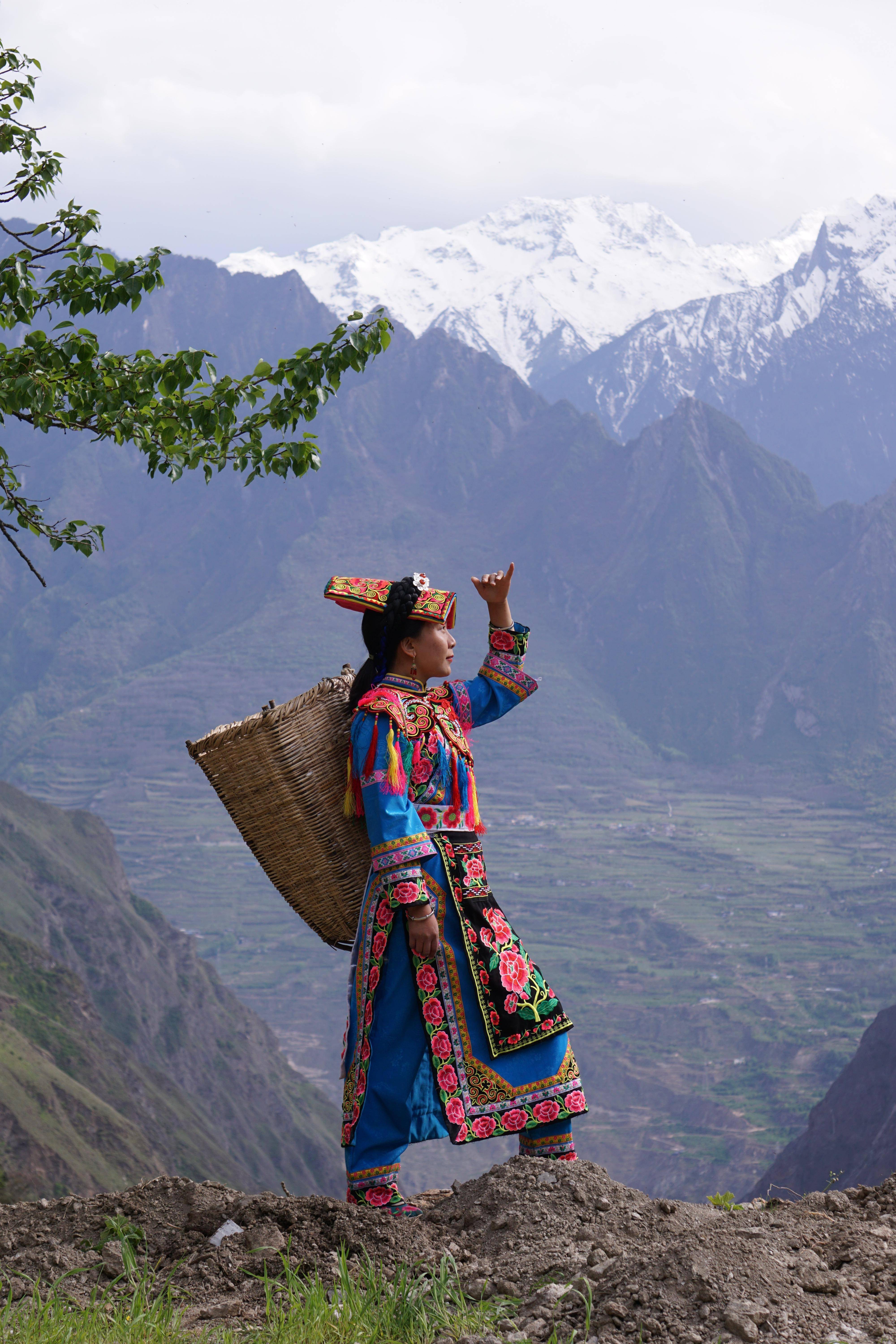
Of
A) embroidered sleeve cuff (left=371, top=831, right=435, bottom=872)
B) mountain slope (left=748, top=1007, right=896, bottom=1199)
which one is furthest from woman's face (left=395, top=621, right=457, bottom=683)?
mountain slope (left=748, top=1007, right=896, bottom=1199)

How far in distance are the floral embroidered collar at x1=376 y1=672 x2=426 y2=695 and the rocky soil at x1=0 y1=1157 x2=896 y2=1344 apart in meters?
1.91

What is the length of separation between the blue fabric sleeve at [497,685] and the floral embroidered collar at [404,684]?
298mm

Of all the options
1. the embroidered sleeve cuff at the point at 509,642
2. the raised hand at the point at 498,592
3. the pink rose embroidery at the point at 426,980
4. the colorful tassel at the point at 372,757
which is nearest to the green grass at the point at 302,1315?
the pink rose embroidery at the point at 426,980

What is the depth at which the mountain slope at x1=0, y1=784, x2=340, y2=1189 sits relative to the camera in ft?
83.8

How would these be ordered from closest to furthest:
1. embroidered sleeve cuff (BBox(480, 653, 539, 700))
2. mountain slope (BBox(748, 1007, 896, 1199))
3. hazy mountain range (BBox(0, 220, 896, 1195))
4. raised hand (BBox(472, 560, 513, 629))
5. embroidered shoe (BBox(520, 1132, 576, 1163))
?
embroidered shoe (BBox(520, 1132, 576, 1163)), raised hand (BBox(472, 560, 513, 629)), embroidered sleeve cuff (BBox(480, 653, 539, 700)), mountain slope (BBox(748, 1007, 896, 1199)), hazy mountain range (BBox(0, 220, 896, 1195))

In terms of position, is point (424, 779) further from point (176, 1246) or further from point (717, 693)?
point (717, 693)

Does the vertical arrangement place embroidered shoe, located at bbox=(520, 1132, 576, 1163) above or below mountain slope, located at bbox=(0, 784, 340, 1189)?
above

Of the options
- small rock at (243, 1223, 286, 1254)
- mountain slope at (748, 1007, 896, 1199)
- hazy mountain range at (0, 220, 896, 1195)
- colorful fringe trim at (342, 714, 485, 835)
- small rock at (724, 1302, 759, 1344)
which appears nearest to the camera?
small rock at (724, 1302, 759, 1344)

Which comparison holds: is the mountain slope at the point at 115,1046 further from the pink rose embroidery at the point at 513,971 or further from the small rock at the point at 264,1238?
the pink rose embroidery at the point at 513,971

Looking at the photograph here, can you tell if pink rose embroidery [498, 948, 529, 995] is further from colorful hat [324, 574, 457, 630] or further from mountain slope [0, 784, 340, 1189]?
mountain slope [0, 784, 340, 1189]

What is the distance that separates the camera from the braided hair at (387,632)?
494 cm

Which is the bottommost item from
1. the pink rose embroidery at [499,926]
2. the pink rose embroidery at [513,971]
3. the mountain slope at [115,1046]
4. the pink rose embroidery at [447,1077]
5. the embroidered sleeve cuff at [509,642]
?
the mountain slope at [115,1046]

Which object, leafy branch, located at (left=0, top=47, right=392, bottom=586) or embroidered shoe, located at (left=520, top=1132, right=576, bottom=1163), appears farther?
leafy branch, located at (left=0, top=47, right=392, bottom=586)

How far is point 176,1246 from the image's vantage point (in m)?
4.56
